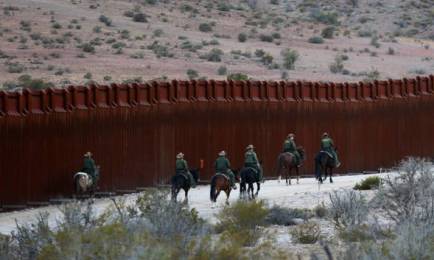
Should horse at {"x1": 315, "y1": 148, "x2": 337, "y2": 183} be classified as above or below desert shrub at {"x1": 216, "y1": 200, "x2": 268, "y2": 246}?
below

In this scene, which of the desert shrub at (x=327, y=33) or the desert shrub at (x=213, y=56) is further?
the desert shrub at (x=327, y=33)

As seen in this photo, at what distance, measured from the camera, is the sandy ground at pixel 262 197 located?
104 feet

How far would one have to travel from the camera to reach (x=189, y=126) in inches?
1722

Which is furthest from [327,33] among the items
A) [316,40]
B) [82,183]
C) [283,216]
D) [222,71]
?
[283,216]

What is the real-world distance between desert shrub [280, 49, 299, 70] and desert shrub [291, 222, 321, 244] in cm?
5730

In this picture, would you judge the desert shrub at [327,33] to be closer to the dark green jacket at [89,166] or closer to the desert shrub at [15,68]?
the desert shrub at [15,68]

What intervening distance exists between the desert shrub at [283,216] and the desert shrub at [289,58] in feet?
175

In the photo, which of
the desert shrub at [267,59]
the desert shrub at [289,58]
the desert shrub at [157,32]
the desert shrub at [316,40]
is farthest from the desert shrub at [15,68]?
the desert shrub at [316,40]

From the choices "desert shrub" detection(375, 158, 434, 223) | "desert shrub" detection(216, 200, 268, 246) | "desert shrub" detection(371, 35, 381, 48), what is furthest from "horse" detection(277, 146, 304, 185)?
"desert shrub" detection(371, 35, 381, 48)

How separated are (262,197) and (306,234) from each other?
12506mm

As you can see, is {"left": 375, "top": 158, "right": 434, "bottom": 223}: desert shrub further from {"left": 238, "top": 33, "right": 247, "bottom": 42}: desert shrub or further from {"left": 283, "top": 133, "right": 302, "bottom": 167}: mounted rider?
{"left": 238, "top": 33, "right": 247, "bottom": 42}: desert shrub

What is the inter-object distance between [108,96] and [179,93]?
12.5 feet

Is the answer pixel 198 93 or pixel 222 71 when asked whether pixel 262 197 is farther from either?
pixel 222 71

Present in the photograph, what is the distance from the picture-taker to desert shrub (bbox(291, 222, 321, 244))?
23.8 meters
